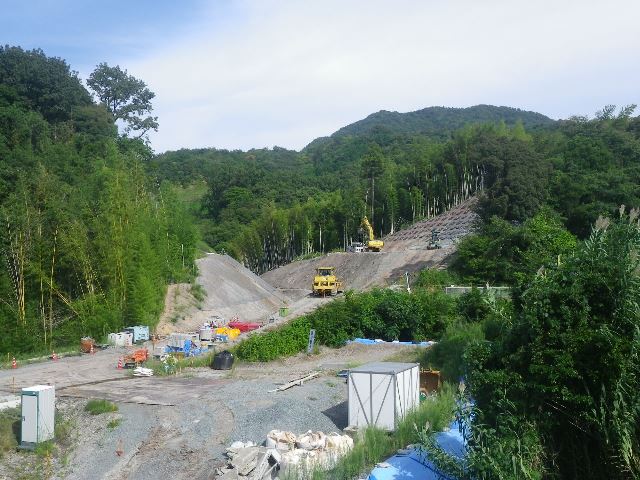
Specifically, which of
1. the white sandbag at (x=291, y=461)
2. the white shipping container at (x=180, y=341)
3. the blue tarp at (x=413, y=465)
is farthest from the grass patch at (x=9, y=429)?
the blue tarp at (x=413, y=465)

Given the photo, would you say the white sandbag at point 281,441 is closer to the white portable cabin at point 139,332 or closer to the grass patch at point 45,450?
the grass patch at point 45,450

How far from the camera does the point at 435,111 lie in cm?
17788

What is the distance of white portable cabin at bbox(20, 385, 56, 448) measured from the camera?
12.8 meters

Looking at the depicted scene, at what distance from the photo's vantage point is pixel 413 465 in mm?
8133

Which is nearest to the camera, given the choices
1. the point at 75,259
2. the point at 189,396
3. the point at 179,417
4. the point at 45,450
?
the point at 45,450

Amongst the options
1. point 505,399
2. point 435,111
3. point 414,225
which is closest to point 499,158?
point 414,225

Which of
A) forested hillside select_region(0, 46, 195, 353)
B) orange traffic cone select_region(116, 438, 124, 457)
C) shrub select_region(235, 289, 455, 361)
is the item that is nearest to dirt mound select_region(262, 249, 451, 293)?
forested hillside select_region(0, 46, 195, 353)

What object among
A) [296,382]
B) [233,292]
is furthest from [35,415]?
[233,292]

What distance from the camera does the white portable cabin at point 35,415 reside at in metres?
12.8

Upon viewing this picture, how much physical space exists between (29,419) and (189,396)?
3755 millimetres

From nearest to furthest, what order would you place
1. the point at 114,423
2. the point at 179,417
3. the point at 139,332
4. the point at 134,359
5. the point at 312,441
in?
the point at 312,441 → the point at 114,423 → the point at 179,417 → the point at 134,359 → the point at 139,332

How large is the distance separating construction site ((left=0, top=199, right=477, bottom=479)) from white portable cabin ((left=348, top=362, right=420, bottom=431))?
333 millimetres

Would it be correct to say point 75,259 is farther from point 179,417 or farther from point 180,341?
point 179,417

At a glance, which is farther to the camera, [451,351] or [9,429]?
[451,351]
